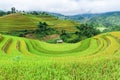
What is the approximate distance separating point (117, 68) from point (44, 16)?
152 meters

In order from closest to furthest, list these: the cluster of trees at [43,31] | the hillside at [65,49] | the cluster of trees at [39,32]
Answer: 1. the hillside at [65,49]
2. the cluster of trees at [43,31]
3. the cluster of trees at [39,32]

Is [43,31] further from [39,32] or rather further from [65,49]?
[65,49]

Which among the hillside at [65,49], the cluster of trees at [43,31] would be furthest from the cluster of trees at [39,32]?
the hillside at [65,49]

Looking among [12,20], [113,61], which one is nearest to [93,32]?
Result: [12,20]

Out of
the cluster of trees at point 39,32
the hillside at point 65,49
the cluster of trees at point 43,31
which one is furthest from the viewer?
the cluster of trees at point 39,32

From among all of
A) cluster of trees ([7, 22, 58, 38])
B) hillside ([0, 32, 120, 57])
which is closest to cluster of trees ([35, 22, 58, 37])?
cluster of trees ([7, 22, 58, 38])

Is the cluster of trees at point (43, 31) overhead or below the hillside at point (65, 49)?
below

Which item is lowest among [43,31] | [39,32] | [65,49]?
[39,32]

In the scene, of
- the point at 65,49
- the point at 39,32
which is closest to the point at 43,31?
the point at 39,32

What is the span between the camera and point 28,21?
5148 inches

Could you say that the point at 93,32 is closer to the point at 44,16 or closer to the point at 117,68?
→ the point at 44,16

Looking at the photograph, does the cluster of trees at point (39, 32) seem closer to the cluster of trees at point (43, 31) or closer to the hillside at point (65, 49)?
the cluster of trees at point (43, 31)

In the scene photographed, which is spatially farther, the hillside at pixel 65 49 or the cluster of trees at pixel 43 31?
the cluster of trees at pixel 43 31

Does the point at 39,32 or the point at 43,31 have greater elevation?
the point at 43,31
